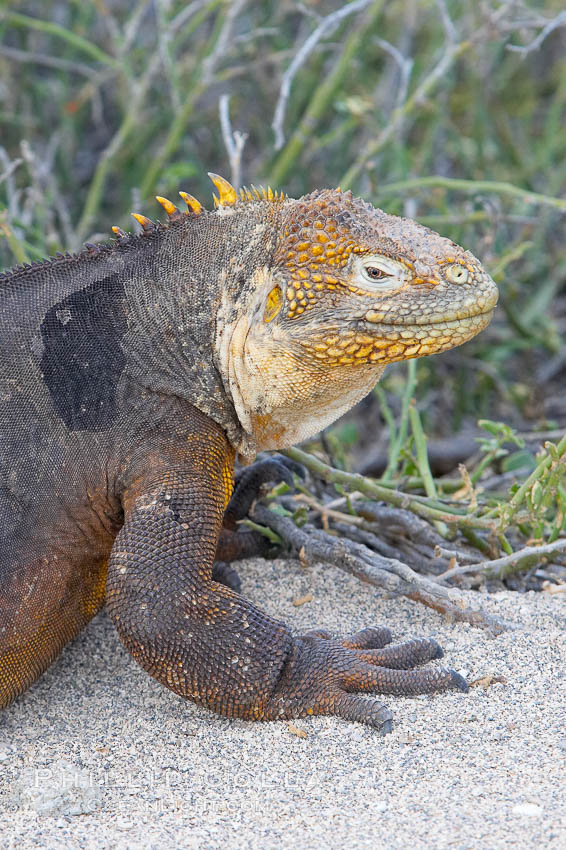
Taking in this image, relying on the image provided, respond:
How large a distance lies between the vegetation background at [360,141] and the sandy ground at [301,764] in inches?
51.4

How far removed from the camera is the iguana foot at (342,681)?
3.33 meters

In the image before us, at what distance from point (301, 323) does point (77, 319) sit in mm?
806

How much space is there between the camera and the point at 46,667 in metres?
3.70

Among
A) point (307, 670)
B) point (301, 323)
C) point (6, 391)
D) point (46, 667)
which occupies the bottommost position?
point (46, 667)

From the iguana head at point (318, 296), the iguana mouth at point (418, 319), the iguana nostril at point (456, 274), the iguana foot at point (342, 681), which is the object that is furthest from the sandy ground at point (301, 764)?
the iguana nostril at point (456, 274)

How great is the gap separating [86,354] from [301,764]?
1.57 meters

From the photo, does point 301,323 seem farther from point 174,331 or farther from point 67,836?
point 67,836

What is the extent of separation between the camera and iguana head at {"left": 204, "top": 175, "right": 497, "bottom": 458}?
11.3ft

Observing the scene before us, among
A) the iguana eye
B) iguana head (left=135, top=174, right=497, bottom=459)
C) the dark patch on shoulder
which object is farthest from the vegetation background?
the dark patch on shoulder

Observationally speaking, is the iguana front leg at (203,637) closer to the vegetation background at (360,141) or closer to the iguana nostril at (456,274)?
the iguana nostril at (456,274)

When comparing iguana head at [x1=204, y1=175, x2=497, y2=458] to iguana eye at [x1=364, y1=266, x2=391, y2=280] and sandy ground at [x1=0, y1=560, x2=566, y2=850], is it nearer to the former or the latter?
iguana eye at [x1=364, y1=266, x2=391, y2=280]

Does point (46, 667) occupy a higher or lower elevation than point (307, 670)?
lower

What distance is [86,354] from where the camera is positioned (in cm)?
356

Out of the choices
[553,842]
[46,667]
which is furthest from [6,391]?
[553,842]
